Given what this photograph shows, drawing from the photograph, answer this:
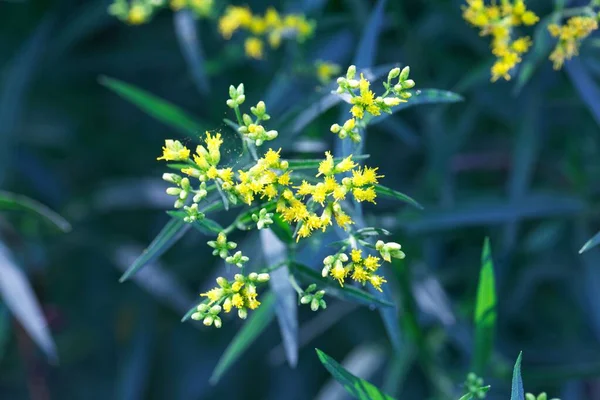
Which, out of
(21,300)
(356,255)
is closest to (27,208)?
(21,300)

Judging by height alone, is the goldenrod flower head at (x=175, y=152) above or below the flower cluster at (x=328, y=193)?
above

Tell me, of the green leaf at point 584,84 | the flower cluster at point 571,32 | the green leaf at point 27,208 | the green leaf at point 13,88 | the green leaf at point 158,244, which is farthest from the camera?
the green leaf at point 13,88

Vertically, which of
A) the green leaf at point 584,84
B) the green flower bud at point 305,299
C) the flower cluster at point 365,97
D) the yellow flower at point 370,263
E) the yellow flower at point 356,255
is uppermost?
the green leaf at point 584,84

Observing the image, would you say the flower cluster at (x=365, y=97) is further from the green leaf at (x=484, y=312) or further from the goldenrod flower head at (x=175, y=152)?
the green leaf at (x=484, y=312)

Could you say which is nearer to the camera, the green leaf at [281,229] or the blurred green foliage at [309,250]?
Result: the green leaf at [281,229]

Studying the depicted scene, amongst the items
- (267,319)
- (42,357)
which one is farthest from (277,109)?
(42,357)

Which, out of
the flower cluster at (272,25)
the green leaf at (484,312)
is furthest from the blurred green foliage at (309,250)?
the green leaf at (484,312)

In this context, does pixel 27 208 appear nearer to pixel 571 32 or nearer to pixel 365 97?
pixel 365 97
